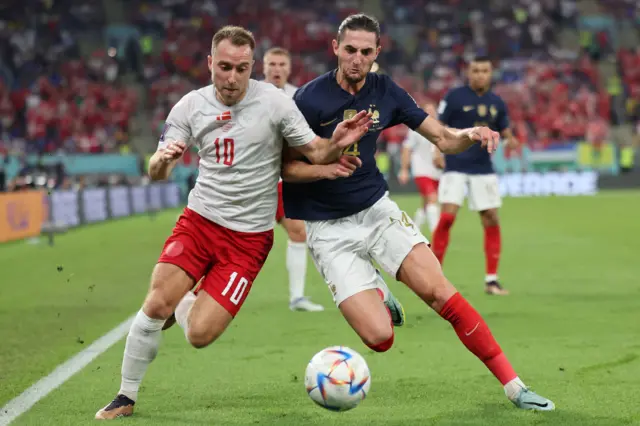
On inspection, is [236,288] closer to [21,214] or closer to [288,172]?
[288,172]

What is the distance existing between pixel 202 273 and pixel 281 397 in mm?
884

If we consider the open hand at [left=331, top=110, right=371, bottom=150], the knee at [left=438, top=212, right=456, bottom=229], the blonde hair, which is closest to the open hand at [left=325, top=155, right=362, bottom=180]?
the open hand at [left=331, top=110, right=371, bottom=150]

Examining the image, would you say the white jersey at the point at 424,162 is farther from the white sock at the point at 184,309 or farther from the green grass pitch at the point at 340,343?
the white sock at the point at 184,309

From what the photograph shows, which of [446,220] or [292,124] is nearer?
[292,124]

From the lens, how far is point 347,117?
18.9ft

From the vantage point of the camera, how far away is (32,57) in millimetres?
38500

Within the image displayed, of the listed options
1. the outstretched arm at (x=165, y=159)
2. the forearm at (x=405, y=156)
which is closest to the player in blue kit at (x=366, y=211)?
the outstretched arm at (x=165, y=159)

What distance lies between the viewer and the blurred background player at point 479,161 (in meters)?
10.4

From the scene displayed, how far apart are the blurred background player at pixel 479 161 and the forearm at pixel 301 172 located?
503 centimetres

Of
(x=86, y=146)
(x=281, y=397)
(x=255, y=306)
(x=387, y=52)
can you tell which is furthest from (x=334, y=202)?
(x=387, y=52)

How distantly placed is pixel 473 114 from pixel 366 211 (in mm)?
4794

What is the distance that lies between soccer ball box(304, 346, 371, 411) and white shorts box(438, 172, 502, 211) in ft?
17.9

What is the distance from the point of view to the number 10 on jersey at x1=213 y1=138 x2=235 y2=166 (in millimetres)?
5520

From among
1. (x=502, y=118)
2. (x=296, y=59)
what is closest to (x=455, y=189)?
(x=502, y=118)
